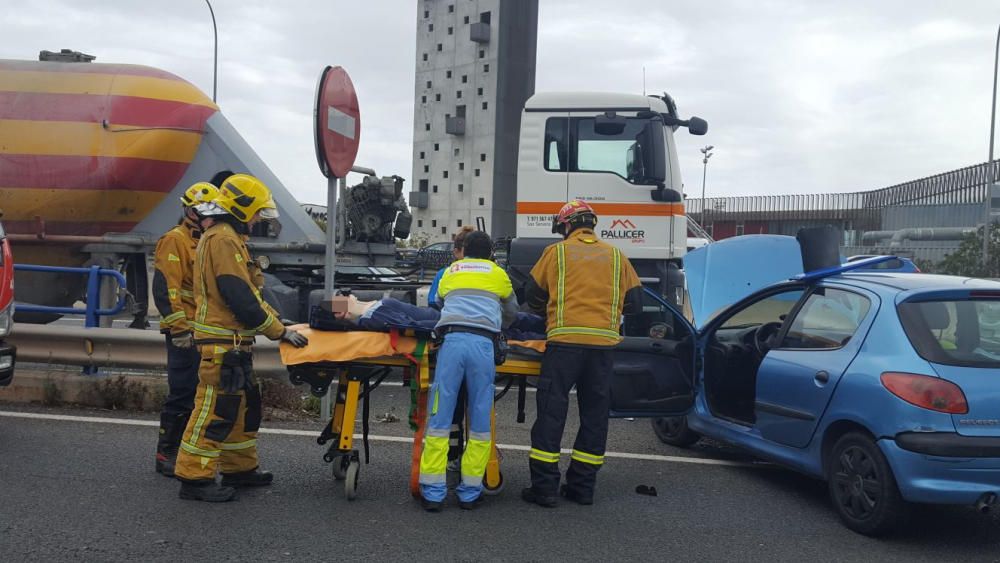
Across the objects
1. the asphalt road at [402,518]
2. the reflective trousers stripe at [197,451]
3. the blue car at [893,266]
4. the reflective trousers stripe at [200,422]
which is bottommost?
the asphalt road at [402,518]

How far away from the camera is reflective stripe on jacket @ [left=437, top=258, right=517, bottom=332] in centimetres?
552

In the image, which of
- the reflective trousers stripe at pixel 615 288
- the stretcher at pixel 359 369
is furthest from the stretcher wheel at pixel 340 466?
the reflective trousers stripe at pixel 615 288

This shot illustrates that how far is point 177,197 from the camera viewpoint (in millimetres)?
9984

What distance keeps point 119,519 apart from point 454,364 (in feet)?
6.69

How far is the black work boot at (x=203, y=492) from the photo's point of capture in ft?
17.6

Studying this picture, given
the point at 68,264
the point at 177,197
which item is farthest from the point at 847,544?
the point at 68,264

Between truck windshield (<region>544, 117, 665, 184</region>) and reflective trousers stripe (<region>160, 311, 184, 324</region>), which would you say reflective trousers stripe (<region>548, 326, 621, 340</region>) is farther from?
truck windshield (<region>544, 117, 665, 184</region>)

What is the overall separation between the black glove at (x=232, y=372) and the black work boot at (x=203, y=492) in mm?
580

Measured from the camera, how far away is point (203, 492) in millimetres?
5367

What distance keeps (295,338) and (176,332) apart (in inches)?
39.6

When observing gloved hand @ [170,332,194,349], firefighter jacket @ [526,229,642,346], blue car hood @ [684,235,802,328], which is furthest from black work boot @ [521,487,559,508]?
blue car hood @ [684,235,802,328]

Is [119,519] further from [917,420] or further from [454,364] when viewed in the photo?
[917,420]

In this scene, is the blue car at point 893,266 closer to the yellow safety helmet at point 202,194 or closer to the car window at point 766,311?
the car window at point 766,311

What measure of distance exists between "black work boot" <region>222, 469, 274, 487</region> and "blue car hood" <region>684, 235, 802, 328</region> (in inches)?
169
